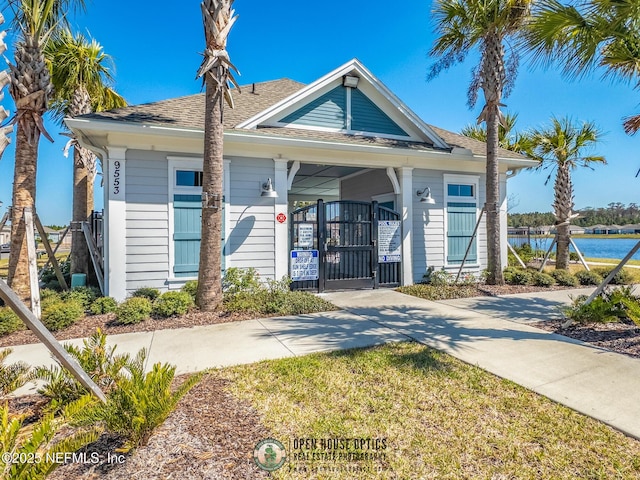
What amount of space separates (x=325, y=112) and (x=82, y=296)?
670 centimetres

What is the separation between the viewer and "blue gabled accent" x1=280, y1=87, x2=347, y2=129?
8531mm

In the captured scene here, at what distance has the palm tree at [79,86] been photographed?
8500 mm

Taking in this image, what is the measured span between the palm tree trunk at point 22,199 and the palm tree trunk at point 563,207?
13.7 m

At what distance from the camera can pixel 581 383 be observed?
3438 millimetres

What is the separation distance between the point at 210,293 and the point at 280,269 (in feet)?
6.72

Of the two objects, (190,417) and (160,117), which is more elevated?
(160,117)

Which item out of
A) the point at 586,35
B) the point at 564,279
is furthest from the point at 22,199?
the point at 564,279

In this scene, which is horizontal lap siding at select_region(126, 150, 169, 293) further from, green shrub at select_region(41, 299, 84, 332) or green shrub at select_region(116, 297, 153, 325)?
green shrub at select_region(41, 299, 84, 332)

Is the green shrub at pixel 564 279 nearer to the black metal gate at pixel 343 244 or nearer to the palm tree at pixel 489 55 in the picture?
the palm tree at pixel 489 55

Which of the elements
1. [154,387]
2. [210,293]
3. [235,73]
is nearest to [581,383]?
[154,387]

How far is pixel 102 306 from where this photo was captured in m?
6.27

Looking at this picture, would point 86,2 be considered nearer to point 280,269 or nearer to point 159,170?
point 159,170

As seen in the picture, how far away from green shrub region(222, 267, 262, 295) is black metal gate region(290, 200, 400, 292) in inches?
47.9

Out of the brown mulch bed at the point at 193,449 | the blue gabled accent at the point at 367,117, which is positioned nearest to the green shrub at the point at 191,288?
the brown mulch bed at the point at 193,449
